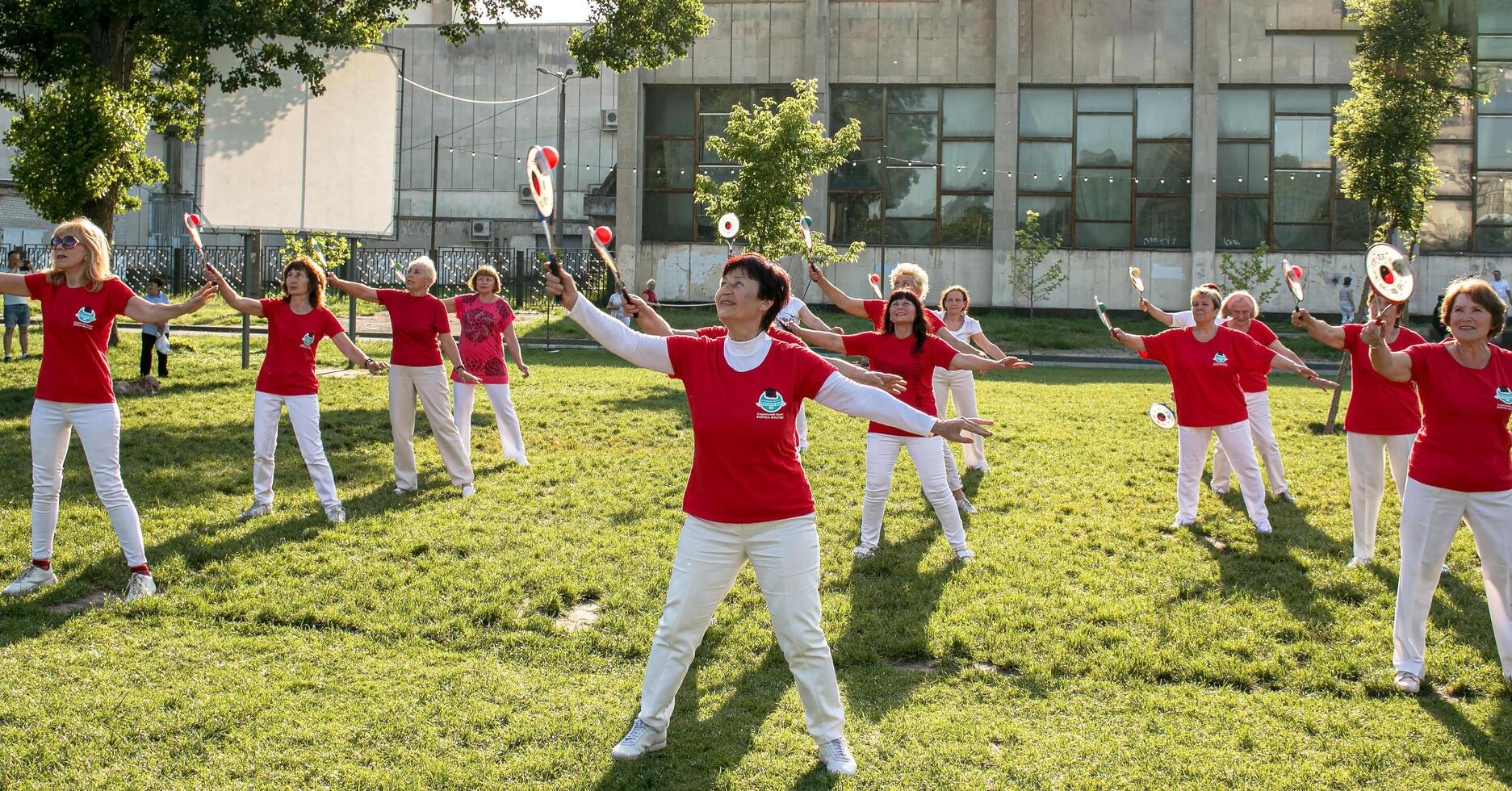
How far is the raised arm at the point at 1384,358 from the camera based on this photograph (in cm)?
582

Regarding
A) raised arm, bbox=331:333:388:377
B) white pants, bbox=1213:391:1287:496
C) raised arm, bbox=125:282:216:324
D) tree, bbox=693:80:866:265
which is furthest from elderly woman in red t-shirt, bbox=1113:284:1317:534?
tree, bbox=693:80:866:265

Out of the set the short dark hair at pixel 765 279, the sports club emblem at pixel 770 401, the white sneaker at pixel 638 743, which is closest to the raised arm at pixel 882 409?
the sports club emblem at pixel 770 401

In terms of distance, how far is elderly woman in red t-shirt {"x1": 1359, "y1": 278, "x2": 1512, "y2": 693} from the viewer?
6.00 m

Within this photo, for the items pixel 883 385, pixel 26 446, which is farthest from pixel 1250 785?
pixel 26 446

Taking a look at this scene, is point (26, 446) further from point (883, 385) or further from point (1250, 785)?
point (1250, 785)

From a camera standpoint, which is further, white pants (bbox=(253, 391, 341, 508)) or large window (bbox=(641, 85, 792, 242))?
large window (bbox=(641, 85, 792, 242))

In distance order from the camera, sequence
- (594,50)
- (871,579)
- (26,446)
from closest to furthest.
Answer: (871,579), (26,446), (594,50)

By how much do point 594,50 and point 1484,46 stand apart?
29083 mm

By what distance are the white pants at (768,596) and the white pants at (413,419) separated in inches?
236

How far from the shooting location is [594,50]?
69.5 ft

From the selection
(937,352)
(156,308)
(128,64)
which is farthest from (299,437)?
(128,64)

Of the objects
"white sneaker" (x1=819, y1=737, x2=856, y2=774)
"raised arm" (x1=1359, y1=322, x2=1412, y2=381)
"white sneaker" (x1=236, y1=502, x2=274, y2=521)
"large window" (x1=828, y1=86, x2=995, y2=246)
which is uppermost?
"large window" (x1=828, y1=86, x2=995, y2=246)

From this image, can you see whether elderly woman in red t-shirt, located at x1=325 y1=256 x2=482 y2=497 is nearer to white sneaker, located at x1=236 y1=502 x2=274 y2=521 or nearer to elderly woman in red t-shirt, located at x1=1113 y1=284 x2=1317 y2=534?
white sneaker, located at x1=236 y1=502 x2=274 y2=521

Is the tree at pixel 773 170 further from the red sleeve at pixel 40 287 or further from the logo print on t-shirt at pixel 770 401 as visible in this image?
the logo print on t-shirt at pixel 770 401
